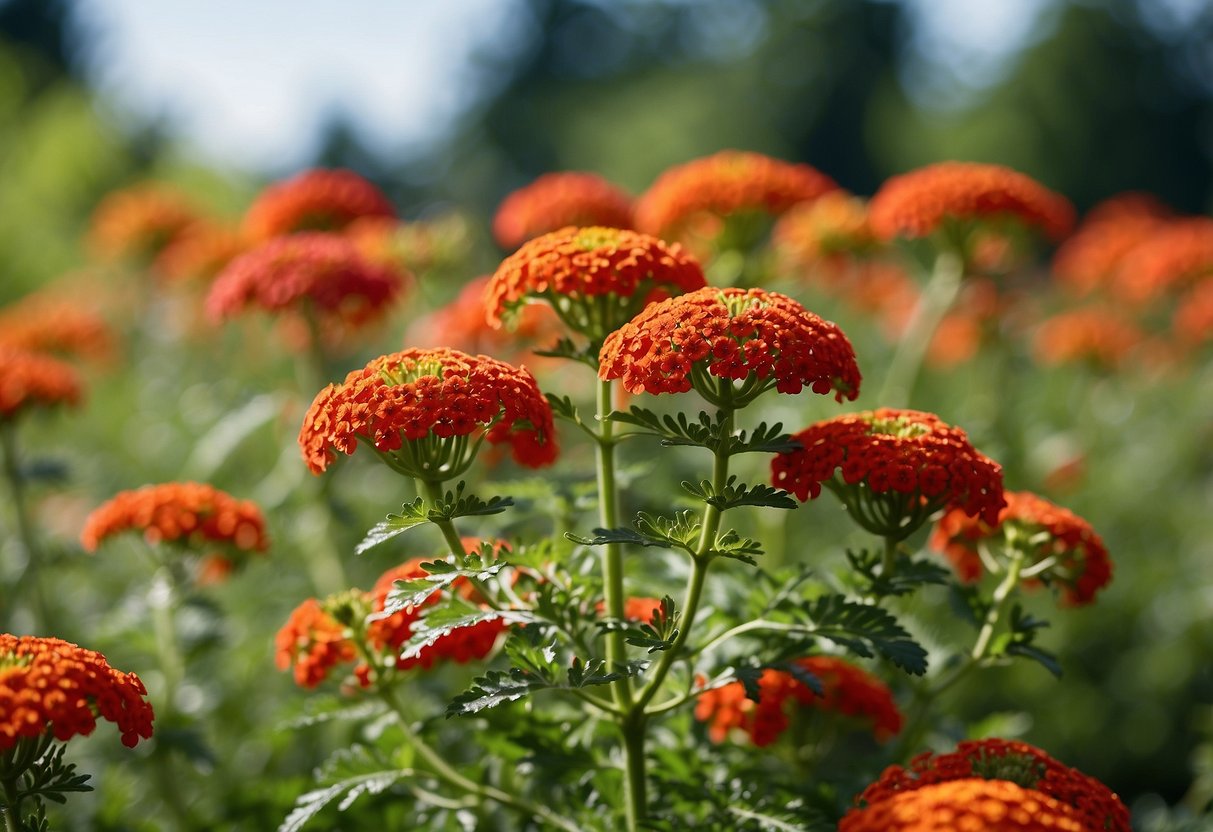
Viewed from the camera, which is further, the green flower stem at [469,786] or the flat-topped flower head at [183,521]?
the flat-topped flower head at [183,521]

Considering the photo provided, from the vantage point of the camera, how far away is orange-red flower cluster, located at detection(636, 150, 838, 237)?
3574mm

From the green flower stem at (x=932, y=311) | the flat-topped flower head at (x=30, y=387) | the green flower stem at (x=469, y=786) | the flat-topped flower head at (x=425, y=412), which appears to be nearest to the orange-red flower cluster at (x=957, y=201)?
the green flower stem at (x=932, y=311)

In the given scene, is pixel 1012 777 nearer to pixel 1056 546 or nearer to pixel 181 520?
pixel 1056 546

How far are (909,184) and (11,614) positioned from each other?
3.52 metres

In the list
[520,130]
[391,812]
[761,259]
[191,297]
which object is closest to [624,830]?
[391,812]

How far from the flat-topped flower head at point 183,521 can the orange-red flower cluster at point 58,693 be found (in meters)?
0.89

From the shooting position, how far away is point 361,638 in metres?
2.43

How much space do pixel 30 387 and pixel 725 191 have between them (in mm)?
2259

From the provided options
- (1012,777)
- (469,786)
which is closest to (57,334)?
(469,786)

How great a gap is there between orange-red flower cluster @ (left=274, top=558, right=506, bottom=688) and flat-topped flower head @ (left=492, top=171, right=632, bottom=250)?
5.11 feet

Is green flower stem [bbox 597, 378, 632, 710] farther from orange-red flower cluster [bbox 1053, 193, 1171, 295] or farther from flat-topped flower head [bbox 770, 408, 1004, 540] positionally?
orange-red flower cluster [bbox 1053, 193, 1171, 295]

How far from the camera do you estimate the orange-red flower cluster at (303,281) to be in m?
3.34

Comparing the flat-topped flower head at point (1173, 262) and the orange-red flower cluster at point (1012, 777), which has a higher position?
the flat-topped flower head at point (1173, 262)

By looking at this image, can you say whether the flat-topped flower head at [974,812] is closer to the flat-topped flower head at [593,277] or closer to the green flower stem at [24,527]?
the flat-topped flower head at [593,277]
